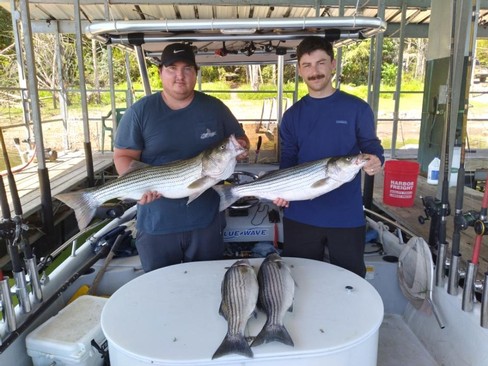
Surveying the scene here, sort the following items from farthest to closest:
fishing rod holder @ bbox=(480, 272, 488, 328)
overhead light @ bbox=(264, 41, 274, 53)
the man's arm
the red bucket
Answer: the red bucket < overhead light @ bbox=(264, 41, 274, 53) < the man's arm < fishing rod holder @ bbox=(480, 272, 488, 328)

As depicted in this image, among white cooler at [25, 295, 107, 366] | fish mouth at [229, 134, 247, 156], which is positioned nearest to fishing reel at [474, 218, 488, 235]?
fish mouth at [229, 134, 247, 156]

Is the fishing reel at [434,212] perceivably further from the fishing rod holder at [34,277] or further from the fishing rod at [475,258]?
the fishing rod holder at [34,277]

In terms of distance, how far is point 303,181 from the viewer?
7.51 feet

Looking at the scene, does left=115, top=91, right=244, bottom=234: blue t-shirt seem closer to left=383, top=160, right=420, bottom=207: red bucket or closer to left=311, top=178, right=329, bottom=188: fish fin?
left=311, top=178, right=329, bottom=188: fish fin

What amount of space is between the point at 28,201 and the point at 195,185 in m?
4.43

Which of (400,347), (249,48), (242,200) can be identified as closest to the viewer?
(400,347)

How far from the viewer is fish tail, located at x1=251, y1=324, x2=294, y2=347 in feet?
5.52

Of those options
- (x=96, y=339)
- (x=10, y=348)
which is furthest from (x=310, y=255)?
(x=10, y=348)

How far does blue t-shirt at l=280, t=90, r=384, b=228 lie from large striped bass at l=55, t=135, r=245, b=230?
467mm

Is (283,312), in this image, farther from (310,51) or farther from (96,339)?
(310,51)

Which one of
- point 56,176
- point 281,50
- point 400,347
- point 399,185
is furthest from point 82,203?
point 56,176

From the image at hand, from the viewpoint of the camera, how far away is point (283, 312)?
1.80 m

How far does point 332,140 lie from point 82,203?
1512 millimetres

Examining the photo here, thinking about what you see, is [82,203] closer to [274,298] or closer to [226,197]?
[226,197]
